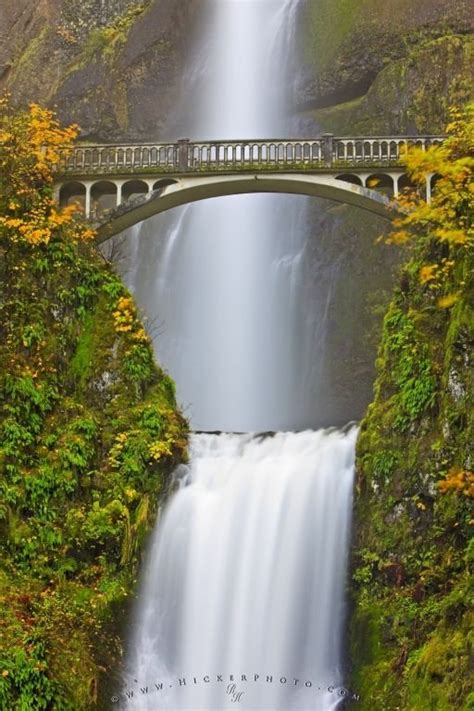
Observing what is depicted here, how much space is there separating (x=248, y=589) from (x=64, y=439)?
470 centimetres

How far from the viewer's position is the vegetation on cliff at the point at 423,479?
1338 cm

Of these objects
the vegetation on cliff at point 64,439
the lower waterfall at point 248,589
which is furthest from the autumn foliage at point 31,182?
the lower waterfall at point 248,589

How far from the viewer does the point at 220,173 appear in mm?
21469

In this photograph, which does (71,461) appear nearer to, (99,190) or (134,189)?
(134,189)

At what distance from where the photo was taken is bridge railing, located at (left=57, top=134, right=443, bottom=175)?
21.2 meters

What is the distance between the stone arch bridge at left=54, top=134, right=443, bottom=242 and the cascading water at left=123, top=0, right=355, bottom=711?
19.0 feet

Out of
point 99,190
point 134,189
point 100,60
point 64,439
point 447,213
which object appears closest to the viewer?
point 447,213

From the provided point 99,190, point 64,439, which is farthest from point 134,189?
point 64,439

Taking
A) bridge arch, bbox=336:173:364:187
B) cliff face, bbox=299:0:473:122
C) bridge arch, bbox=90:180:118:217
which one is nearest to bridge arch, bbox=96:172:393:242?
bridge arch, bbox=336:173:364:187

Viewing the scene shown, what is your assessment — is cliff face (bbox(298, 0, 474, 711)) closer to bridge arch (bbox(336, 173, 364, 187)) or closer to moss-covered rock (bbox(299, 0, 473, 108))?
bridge arch (bbox(336, 173, 364, 187))

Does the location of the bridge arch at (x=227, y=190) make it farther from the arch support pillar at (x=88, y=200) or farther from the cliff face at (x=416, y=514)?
the cliff face at (x=416, y=514)

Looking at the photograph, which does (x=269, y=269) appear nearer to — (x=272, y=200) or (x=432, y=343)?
(x=272, y=200)

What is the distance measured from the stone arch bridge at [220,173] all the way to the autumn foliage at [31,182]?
0.75m

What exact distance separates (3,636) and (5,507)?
2930 mm
